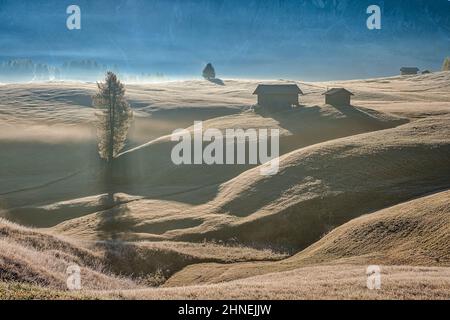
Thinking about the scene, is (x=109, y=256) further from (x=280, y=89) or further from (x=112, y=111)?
(x=280, y=89)

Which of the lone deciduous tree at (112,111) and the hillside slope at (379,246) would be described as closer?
the hillside slope at (379,246)

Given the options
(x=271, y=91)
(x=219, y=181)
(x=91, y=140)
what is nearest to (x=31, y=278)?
(x=219, y=181)

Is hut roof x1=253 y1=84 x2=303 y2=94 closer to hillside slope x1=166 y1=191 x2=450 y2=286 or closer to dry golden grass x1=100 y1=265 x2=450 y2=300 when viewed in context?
hillside slope x1=166 y1=191 x2=450 y2=286

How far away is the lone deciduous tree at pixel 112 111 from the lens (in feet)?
237

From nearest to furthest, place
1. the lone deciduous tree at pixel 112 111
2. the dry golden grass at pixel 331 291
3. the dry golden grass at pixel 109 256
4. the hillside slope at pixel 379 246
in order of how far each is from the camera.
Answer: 1. the dry golden grass at pixel 331 291
2. the dry golden grass at pixel 109 256
3. the hillside slope at pixel 379 246
4. the lone deciduous tree at pixel 112 111

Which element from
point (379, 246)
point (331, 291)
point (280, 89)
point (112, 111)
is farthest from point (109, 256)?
point (280, 89)

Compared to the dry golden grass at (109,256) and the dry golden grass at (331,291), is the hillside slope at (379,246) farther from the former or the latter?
the dry golden grass at (331,291)

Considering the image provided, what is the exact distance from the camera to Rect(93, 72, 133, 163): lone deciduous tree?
237ft

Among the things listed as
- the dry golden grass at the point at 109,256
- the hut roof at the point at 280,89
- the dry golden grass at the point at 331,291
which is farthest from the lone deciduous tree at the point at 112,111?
the dry golden grass at the point at 331,291

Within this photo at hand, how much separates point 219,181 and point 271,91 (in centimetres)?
4545

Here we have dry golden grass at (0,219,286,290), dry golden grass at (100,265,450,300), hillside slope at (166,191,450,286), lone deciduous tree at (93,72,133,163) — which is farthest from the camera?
lone deciduous tree at (93,72,133,163)

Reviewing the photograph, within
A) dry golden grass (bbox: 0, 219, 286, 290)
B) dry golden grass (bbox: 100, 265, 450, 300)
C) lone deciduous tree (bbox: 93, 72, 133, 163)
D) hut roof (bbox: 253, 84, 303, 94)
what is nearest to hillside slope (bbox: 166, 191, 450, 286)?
dry golden grass (bbox: 0, 219, 286, 290)
